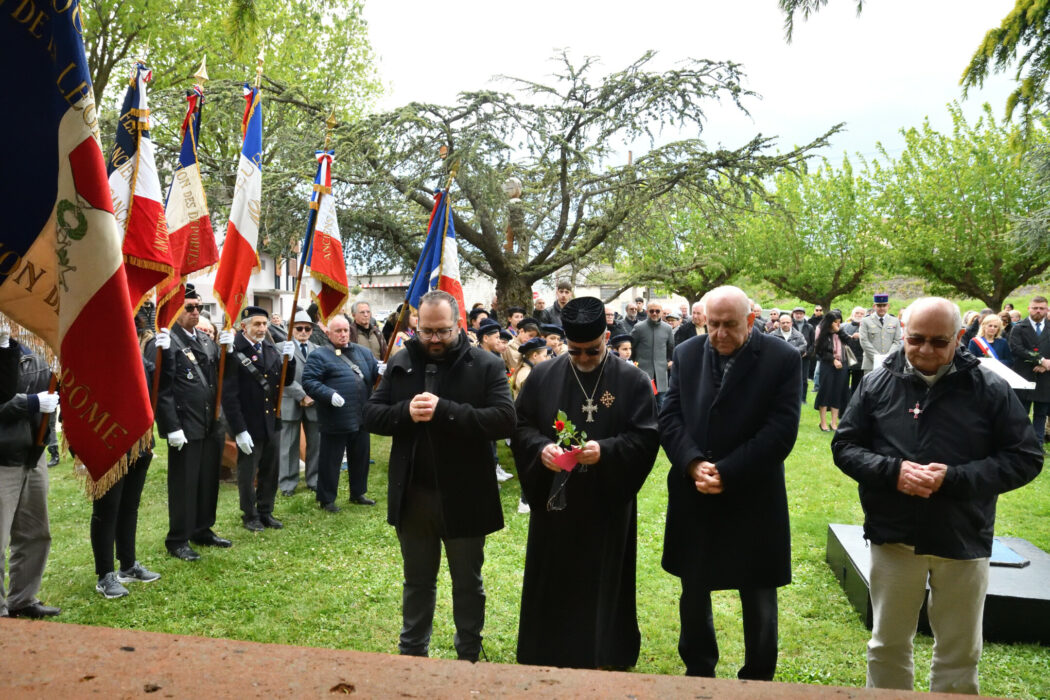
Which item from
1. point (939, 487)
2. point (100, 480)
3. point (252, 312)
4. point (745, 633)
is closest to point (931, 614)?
point (939, 487)

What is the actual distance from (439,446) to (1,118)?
2525 mm

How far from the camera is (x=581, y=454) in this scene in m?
3.71

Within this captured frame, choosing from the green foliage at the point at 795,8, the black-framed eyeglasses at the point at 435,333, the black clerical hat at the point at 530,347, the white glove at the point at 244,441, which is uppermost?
the green foliage at the point at 795,8

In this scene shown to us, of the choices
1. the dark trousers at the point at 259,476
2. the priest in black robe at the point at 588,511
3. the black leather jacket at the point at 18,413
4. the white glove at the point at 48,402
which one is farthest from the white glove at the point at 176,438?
the priest in black robe at the point at 588,511

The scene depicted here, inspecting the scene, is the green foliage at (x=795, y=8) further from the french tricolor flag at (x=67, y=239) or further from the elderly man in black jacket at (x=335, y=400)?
the elderly man in black jacket at (x=335, y=400)

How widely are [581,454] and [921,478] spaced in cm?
155

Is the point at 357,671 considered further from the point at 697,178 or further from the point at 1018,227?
the point at 1018,227

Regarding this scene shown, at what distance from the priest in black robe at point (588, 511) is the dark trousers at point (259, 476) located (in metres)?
3.82

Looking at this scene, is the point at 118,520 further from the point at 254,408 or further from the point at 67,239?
the point at 67,239

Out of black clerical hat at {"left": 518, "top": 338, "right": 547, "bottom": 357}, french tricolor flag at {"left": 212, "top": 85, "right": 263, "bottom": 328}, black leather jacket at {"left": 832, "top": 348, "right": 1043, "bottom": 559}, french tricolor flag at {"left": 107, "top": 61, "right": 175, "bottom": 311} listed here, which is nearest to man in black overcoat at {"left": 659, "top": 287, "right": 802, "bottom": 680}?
black leather jacket at {"left": 832, "top": 348, "right": 1043, "bottom": 559}

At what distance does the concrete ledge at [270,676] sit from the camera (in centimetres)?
178

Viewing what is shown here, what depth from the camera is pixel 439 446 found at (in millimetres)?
4141

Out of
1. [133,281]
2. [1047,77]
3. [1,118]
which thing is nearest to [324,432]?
[133,281]

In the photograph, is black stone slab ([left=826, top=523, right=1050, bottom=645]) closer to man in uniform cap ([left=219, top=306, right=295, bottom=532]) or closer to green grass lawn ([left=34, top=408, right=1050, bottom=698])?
green grass lawn ([left=34, top=408, right=1050, bottom=698])
